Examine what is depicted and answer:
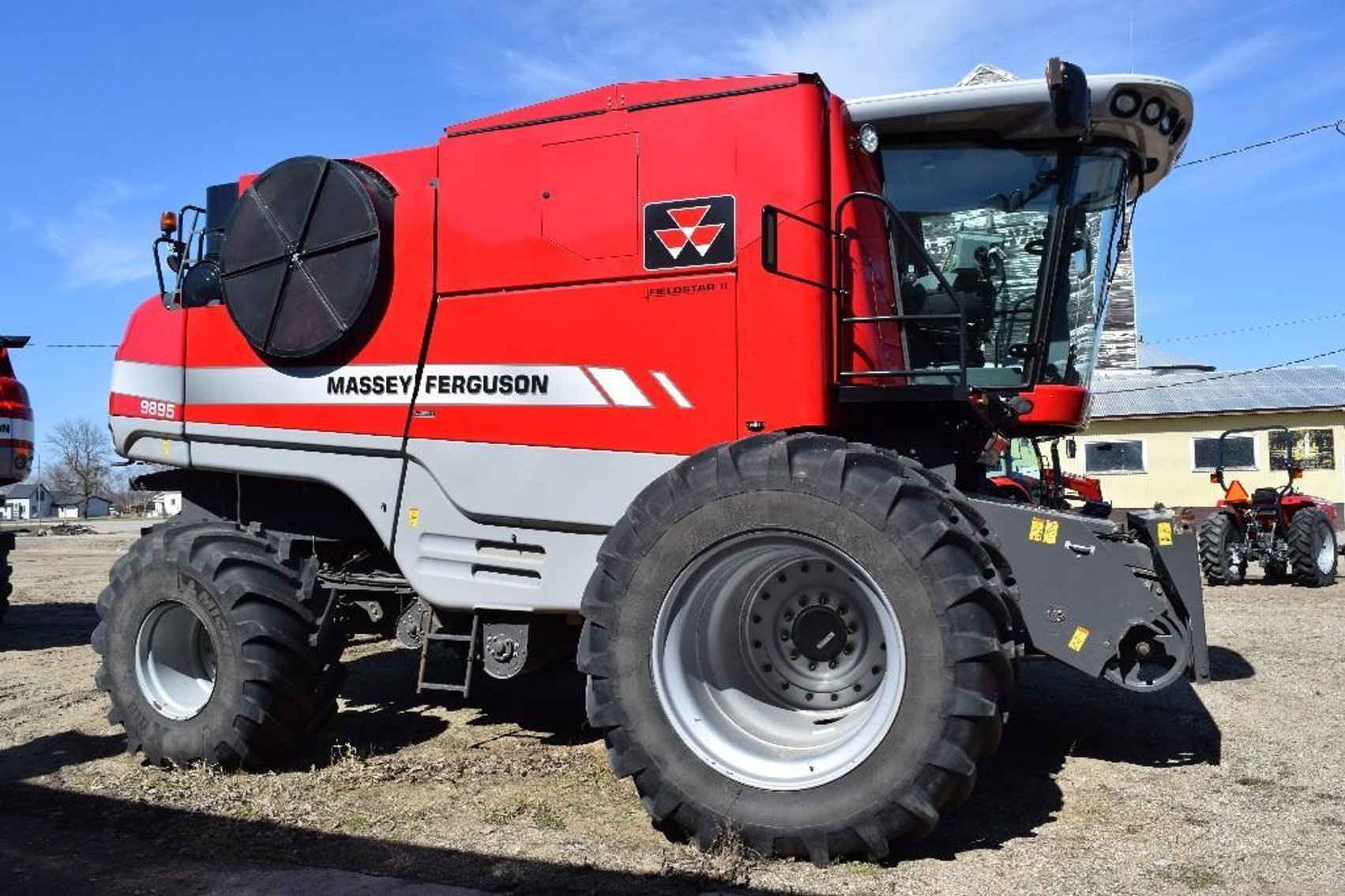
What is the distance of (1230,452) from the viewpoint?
983 inches

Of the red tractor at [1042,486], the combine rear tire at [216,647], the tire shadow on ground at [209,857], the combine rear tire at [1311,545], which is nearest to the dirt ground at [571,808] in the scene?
the tire shadow on ground at [209,857]

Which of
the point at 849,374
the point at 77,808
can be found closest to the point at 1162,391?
the point at 849,374

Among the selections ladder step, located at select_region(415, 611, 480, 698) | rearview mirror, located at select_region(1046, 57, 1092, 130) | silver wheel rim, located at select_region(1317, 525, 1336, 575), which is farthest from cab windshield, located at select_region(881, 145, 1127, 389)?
silver wheel rim, located at select_region(1317, 525, 1336, 575)

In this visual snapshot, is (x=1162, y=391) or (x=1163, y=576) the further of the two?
(x=1162, y=391)

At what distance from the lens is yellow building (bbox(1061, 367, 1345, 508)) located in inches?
973

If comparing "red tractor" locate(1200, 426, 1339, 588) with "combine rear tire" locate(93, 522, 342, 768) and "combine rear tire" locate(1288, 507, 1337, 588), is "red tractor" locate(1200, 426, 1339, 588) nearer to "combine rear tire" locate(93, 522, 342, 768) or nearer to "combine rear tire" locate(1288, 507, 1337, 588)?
"combine rear tire" locate(1288, 507, 1337, 588)

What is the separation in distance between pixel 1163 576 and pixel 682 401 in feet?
7.44

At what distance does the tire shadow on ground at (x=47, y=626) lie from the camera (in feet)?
32.9

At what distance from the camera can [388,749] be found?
18.8 feet

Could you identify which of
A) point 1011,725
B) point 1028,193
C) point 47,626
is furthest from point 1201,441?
point 47,626

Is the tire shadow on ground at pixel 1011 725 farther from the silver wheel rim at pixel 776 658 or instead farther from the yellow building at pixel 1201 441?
the yellow building at pixel 1201 441

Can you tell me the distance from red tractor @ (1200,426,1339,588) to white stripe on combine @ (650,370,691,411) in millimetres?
11399

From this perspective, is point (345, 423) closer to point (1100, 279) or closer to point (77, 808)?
point (77, 808)

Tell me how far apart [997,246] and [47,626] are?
10667mm
